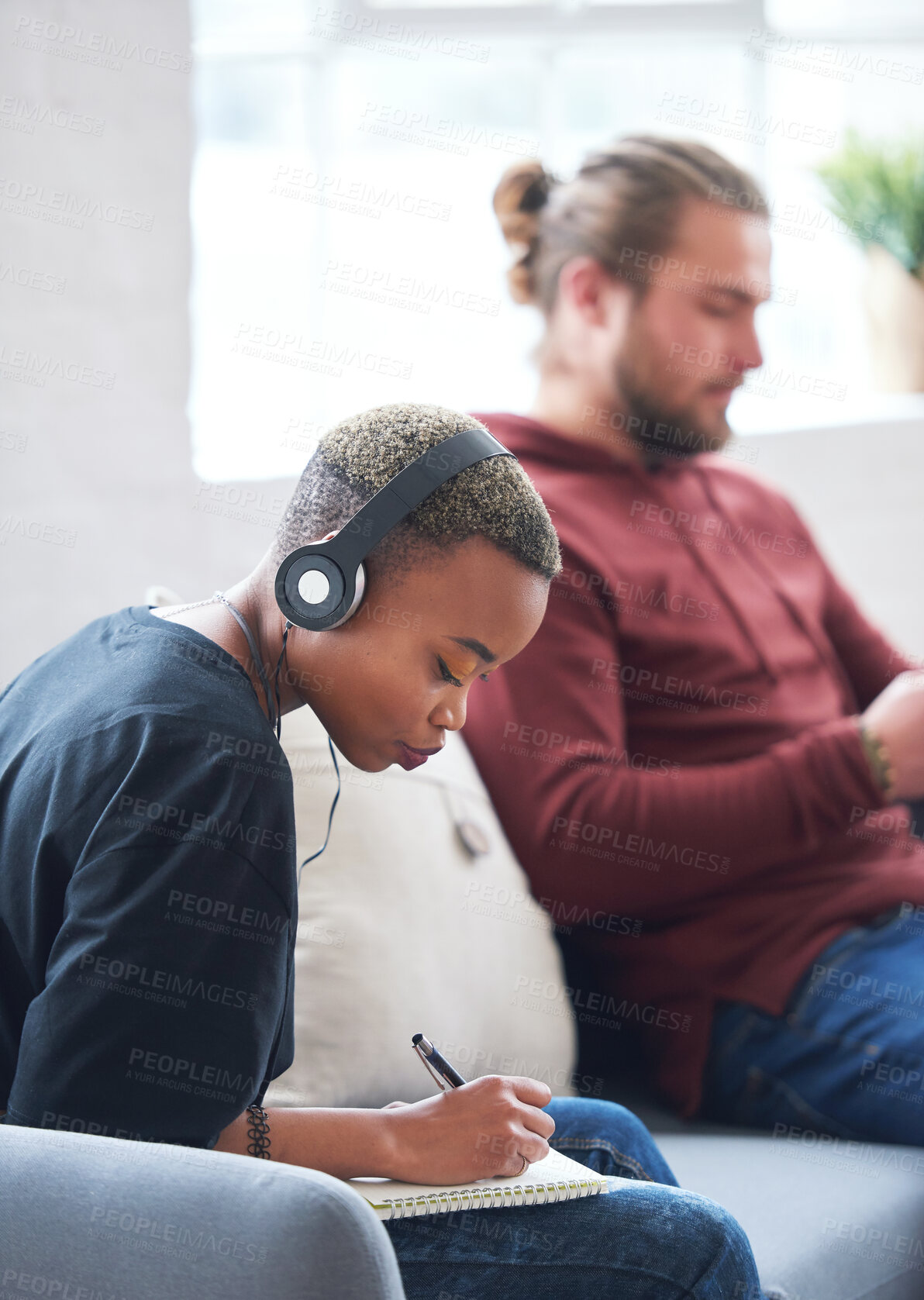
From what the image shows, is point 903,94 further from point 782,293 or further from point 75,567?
point 75,567

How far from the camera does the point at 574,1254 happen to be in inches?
32.0

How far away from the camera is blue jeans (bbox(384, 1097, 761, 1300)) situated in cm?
81

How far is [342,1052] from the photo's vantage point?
1.12 meters

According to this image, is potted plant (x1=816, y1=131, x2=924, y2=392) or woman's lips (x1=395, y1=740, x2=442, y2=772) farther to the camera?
potted plant (x1=816, y1=131, x2=924, y2=392)

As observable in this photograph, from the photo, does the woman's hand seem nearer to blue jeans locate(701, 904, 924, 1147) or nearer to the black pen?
the black pen

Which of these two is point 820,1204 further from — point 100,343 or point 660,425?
point 100,343

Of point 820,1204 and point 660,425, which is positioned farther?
point 660,425

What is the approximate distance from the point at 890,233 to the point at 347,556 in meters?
2.22

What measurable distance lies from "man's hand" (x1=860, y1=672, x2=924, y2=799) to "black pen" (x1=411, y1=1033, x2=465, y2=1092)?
2.68ft

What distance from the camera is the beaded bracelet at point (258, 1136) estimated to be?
0.75 metres

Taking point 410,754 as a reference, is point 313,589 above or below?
above

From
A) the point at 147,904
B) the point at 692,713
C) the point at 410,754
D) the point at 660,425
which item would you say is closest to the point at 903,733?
the point at 692,713

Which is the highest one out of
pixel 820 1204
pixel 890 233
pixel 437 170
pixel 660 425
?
pixel 437 170

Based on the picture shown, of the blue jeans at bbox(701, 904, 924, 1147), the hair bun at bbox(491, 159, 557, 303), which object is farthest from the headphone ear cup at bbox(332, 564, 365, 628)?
the hair bun at bbox(491, 159, 557, 303)
